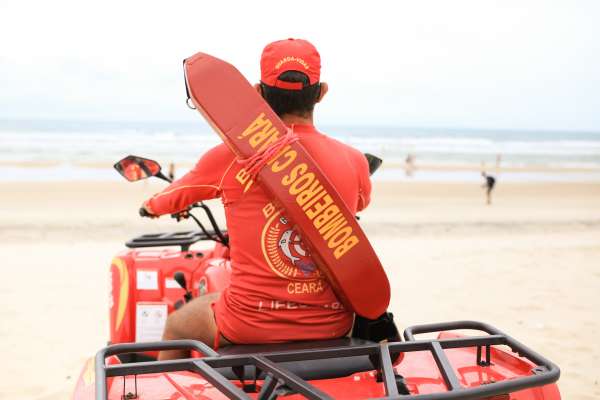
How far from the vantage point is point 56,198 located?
15.2 meters

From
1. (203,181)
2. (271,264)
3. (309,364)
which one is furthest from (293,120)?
(309,364)

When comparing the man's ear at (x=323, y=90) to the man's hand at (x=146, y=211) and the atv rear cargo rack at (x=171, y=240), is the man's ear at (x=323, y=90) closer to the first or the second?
the man's hand at (x=146, y=211)

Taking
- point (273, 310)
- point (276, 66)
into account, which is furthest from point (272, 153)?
point (273, 310)

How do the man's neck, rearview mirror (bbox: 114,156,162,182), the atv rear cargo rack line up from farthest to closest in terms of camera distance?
the atv rear cargo rack → rearview mirror (bbox: 114,156,162,182) → the man's neck

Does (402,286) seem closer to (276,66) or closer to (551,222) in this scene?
(276,66)

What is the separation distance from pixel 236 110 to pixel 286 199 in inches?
12.8

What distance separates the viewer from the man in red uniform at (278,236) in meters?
2.13

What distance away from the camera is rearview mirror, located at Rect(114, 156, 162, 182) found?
9.70 feet

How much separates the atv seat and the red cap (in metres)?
0.88

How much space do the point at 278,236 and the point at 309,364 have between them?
1.41 feet

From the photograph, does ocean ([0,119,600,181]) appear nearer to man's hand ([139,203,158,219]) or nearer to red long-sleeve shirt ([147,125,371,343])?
man's hand ([139,203,158,219])

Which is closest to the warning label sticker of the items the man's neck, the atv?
the atv

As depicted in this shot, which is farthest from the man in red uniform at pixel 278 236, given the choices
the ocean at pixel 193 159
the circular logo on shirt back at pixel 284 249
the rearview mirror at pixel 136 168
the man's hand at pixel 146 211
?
the ocean at pixel 193 159

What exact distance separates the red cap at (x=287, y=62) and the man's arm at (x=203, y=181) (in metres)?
0.30
